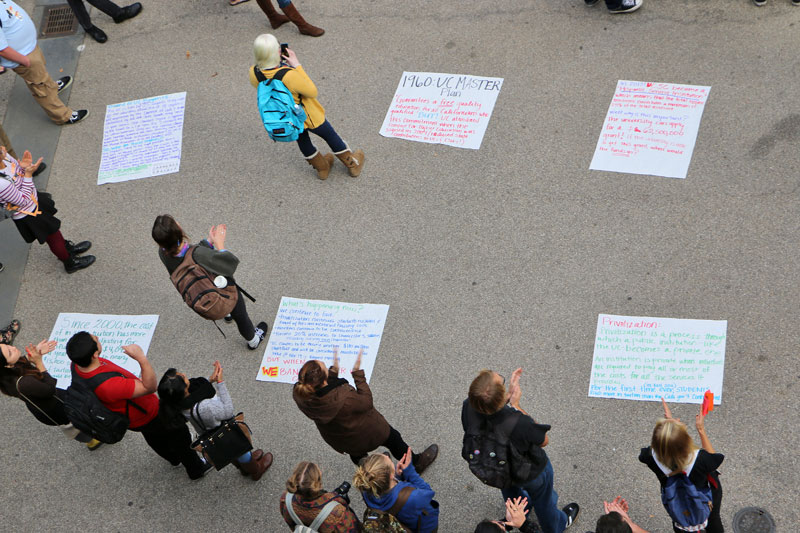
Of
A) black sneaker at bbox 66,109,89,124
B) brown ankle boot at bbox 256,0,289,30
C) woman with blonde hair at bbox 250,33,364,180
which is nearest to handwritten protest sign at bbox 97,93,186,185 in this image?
black sneaker at bbox 66,109,89,124

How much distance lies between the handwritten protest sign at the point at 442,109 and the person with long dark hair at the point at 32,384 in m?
3.69

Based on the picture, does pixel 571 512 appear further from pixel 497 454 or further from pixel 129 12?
pixel 129 12

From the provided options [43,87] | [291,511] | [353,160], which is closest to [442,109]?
[353,160]

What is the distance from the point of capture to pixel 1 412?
18.8ft

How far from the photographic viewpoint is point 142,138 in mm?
7516

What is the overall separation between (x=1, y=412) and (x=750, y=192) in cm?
606

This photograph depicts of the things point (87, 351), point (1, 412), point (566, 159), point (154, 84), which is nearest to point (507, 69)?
point (566, 159)

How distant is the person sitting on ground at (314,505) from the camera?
362 centimetres

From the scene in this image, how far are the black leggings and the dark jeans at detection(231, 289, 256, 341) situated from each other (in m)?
1.36

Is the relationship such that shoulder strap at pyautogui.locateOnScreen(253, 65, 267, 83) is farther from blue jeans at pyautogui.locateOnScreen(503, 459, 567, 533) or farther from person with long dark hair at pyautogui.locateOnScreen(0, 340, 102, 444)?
blue jeans at pyautogui.locateOnScreen(503, 459, 567, 533)

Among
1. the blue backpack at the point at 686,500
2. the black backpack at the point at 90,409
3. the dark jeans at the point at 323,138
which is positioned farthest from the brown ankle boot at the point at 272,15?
the blue backpack at the point at 686,500

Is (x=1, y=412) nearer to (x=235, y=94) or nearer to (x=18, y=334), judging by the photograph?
(x=18, y=334)

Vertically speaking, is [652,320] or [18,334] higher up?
[652,320]

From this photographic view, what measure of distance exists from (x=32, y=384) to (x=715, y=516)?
388cm
